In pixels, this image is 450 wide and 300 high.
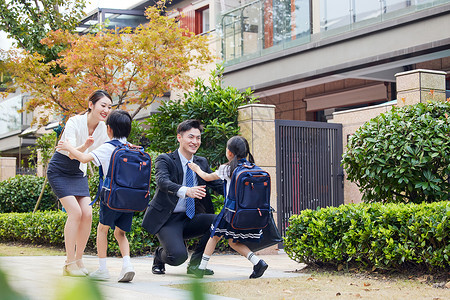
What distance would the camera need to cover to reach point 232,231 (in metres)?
5.66

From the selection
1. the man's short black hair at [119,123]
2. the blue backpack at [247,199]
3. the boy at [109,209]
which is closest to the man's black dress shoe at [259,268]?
the blue backpack at [247,199]

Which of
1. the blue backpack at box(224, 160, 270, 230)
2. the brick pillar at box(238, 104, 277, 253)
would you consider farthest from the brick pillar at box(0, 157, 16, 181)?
the blue backpack at box(224, 160, 270, 230)

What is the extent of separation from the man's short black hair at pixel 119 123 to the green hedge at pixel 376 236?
2.29 meters

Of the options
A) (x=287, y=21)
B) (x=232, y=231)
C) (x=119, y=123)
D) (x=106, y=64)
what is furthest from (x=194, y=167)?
(x=287, y=21)

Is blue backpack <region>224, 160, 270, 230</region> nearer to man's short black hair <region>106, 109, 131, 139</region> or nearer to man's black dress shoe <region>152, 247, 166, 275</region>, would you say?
man's black dress shoe <region>152, 247, 166, 275</region>

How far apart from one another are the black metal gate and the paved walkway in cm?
95

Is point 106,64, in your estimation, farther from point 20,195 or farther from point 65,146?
point 65,146

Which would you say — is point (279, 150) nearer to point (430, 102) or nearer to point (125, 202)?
point (430, 102)

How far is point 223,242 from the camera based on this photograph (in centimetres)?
901

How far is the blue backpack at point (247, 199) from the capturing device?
5.52m

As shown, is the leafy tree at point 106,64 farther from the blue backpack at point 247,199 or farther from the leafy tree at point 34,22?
the blue backpack at point 247,199

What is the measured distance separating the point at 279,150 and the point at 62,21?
775 cm

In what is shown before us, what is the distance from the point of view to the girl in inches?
224

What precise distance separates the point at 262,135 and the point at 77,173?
386 centimetres
